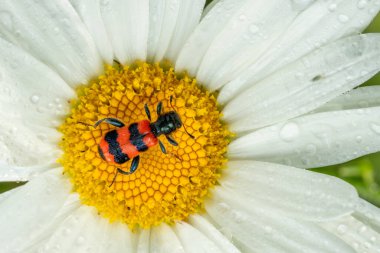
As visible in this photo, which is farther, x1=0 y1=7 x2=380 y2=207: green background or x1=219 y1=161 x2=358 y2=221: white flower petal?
x1=0 y1=7 x2=380 y2=207: green background

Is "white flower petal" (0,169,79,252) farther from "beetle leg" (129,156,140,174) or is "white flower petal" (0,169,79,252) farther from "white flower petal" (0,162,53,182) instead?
"beetle leg" (129,156,140,174)

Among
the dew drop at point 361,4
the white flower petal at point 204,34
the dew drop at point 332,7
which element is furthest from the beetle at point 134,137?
the dew drop at point 361,4

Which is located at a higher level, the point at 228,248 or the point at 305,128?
the point at 305,128

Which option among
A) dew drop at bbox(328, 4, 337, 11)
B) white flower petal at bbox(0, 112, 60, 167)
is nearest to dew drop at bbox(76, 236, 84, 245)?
white flower petal at bbox(0, 112, 60, 167)

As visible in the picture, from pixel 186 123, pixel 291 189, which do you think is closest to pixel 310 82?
pixel 291 189

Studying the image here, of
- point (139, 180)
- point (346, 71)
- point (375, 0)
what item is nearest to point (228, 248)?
point (139, 180)

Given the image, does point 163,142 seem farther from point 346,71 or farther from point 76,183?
point 346,71

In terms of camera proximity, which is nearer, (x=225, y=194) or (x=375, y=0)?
(x=375, y=0)

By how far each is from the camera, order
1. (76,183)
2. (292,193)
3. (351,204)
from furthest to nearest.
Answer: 1. (76,183)
2. (292,193)
3. (351,204)
